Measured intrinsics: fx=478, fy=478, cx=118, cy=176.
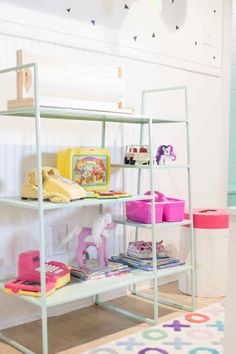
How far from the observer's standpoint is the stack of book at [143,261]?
7.59 feet

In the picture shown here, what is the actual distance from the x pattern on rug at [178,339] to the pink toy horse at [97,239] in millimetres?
381

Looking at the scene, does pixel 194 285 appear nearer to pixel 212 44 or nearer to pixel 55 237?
pixel 55 237

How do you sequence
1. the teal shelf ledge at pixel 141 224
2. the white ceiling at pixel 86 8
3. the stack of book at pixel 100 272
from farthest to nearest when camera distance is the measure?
the teal shelf ledge at pixel 141 224 → the white ceiling at pixel 86 8 → the stack of book at pixel 100 272

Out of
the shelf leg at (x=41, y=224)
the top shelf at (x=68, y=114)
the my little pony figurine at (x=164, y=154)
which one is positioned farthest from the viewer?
the my little pony figurine at (x=164, y=154)

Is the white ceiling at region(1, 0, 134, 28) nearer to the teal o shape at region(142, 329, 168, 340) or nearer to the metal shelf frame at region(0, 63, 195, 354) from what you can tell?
the metal shelf frame at region(0, 63, 195, 354)

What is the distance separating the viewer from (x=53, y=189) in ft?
6.30

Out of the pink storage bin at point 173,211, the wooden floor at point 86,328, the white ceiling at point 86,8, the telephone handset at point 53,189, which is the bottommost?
the wooden floor at point 86,328

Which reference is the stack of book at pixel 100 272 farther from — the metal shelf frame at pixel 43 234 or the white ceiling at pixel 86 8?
the white ceiling at pixel 86 8

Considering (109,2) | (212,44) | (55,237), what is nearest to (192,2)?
(212,44)

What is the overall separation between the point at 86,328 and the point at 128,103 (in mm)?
1220

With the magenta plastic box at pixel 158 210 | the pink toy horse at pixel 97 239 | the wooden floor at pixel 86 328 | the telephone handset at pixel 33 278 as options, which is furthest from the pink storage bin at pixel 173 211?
the telephone handset at pixel 33 278

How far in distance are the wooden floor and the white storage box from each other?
91 mm

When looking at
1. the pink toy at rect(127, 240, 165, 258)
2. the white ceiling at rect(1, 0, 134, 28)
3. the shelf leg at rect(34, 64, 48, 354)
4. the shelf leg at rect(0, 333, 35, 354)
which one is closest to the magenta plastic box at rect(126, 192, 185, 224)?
the pink toy at rect(127, 240, 165, 258)

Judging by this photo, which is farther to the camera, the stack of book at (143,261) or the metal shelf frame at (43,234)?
the stack of book at (143,261)
